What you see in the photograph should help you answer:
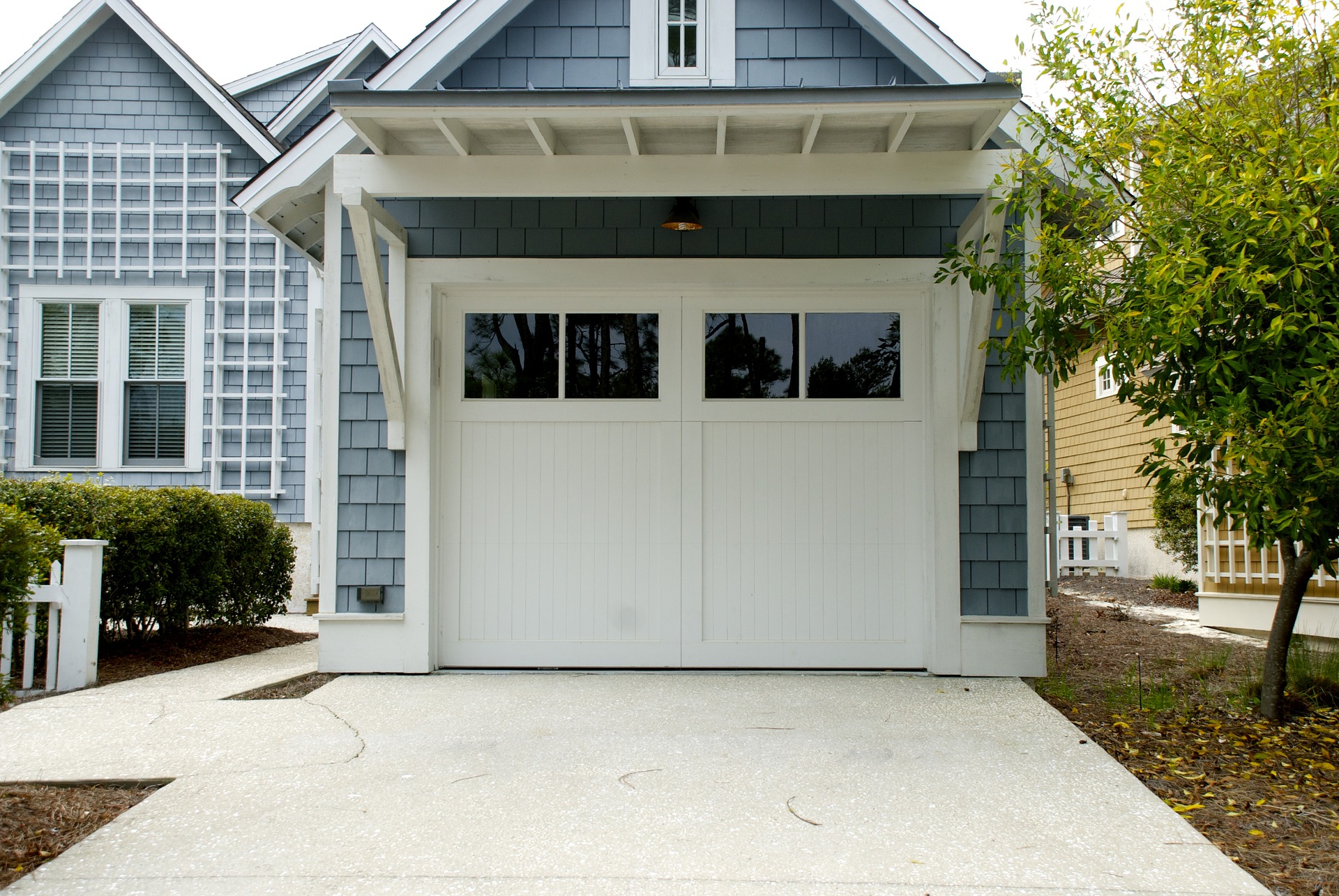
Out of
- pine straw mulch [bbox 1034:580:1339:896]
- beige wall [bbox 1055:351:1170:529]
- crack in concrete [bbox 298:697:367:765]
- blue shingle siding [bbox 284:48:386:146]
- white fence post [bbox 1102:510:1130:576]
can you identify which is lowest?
pine straw mulch [bbox 1034:580:1339:896]

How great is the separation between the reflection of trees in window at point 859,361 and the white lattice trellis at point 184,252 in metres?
5.69

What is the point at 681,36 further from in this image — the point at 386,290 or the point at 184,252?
the point at 184,252

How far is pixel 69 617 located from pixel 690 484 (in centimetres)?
338

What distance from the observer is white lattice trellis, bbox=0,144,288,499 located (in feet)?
30.8

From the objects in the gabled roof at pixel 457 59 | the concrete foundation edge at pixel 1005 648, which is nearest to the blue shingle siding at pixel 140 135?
the gabled roof at pixel 457 59

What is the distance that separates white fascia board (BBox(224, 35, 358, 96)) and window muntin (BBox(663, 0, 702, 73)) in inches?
291

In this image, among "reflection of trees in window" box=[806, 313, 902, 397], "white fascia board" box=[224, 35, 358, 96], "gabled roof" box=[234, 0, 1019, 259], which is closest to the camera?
"gabled roof" box=[234, 0, 1019, 259]

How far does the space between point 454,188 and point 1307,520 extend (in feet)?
13.3

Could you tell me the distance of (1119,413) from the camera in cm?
1398

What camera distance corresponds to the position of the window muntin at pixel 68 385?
942 centimetres

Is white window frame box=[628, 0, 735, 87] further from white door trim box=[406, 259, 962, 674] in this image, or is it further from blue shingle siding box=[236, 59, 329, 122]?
blue shingle siding box=[236, 59, 329, 122]

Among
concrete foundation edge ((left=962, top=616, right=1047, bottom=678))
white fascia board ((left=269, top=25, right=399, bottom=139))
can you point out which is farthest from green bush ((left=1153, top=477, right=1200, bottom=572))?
white fascia board ((left=269, top=25, right=399, bottom=139))

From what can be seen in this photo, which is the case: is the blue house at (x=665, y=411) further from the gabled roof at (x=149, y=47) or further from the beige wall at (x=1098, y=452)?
the beige wall at (x=1098, y=452)

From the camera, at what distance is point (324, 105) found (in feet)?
38.2
